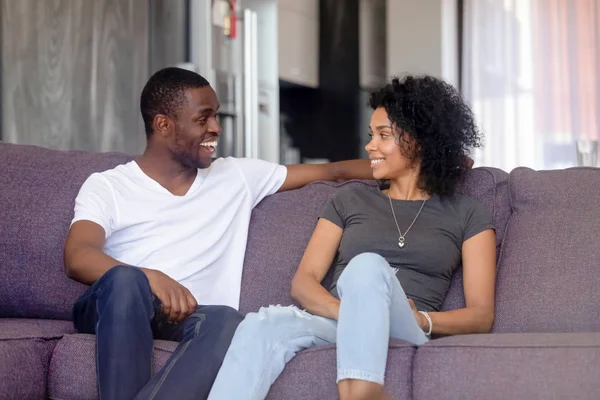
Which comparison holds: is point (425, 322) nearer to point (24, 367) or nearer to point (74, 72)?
point (24, 367)

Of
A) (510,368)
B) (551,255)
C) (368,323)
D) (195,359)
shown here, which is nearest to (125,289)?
(195,359)

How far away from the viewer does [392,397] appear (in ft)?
5.55

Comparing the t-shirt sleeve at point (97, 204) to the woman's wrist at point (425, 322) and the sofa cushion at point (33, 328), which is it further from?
the woman's wrist at point (425, 322)

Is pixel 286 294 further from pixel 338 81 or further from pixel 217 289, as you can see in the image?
pixel 338 81

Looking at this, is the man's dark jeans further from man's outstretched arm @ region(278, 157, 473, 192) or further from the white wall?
the white wall

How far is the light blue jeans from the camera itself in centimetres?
166

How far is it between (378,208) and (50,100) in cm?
225

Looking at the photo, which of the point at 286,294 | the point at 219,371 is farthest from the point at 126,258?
the point at 219,371

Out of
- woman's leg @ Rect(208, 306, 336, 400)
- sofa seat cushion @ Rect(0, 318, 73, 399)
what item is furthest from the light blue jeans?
sofa seat cushion @ Rect(0, 318, 73, 399)

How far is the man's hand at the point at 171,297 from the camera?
6.25 ft

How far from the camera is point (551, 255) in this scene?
2143 millimetres

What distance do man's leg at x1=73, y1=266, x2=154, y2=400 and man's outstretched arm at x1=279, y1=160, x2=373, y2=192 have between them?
0.72 meters

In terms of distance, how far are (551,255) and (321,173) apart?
0.70 m

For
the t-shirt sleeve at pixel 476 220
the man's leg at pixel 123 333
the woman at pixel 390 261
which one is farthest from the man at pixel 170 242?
the t-shirt sleeve at pixel 476 220
